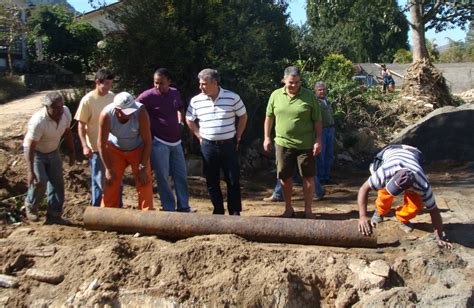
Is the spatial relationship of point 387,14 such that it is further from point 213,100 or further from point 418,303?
point 418,303

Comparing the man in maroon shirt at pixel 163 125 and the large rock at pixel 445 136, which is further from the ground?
the man in maroon shirt at pixel 163 125

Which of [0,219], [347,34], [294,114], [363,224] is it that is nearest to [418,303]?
[363,224]

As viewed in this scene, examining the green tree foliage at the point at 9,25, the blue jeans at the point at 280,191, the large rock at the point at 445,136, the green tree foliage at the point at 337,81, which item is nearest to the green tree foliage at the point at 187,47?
the blue jeans at the point at 280,191

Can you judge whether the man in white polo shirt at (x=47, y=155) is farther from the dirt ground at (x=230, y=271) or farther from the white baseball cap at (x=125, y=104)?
the white baseball cap at (x=125, y=104)

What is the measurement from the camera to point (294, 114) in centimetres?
622

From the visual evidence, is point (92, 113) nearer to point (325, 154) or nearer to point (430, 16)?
point (325, 154)

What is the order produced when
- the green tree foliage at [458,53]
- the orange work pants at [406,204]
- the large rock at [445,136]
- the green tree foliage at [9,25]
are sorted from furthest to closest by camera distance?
1. the green tree foliage at [458,53]
2. the green tree foliage at [9,25]
3. the large rock at [445,136]
4. the orange work pants at [406,204]

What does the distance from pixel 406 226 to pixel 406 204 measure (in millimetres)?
248

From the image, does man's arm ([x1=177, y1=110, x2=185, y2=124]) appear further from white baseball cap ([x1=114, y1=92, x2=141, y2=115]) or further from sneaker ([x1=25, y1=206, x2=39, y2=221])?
sneaker ([x1=25, y1=206, x2=39, y2=221])

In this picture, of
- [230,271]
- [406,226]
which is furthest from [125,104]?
[406,226]

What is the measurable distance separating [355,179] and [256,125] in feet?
7.32

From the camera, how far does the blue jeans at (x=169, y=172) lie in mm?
6309

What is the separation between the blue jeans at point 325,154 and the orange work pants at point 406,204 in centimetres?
350

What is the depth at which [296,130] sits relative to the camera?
6262 mm
